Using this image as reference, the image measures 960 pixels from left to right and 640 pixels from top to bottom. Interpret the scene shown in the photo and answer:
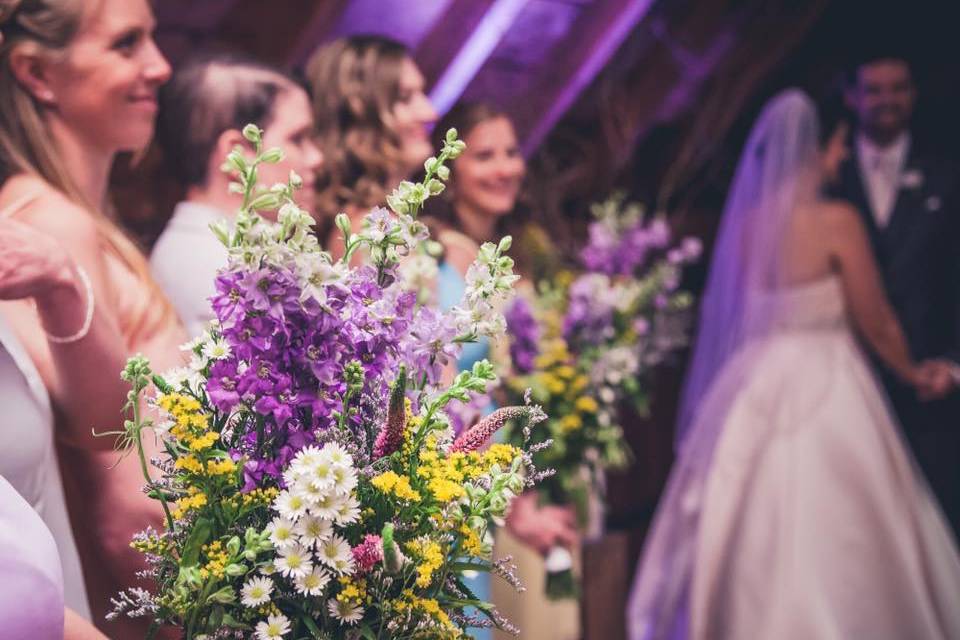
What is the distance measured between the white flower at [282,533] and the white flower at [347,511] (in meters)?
0.04

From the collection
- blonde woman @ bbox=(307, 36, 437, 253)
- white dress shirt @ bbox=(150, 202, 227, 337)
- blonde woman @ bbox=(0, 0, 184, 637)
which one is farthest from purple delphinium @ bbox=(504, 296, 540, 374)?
blonde woman @ bbox=(0, 0, 184, 637)

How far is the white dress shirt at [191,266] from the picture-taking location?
195 cm

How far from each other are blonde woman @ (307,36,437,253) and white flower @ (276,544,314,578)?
1.37 m

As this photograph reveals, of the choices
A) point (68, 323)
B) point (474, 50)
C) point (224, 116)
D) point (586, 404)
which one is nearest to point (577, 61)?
point (474, 50)

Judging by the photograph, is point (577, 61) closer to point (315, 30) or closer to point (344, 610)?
point (315, 30)

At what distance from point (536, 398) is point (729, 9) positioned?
217 cm

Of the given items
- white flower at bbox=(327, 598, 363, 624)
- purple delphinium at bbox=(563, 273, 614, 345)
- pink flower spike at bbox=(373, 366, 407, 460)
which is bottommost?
purple delphinium at bbox=(563, 273, 614, 345)

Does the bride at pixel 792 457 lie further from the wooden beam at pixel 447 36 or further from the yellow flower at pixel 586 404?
the wooden beam at pixel 447 36

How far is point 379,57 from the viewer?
2.44m

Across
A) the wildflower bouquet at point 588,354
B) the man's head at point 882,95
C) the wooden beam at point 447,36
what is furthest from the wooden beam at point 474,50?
the man's head at point 882,95

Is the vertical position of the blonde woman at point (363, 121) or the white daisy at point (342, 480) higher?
the white daisy at point (342, 480)

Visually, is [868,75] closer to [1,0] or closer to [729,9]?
[729,9]

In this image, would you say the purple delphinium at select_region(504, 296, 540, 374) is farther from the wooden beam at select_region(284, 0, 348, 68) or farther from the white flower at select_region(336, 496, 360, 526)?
the white flower at select_region(336, 496, 360, 526)

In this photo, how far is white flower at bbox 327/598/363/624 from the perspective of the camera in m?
1.03
